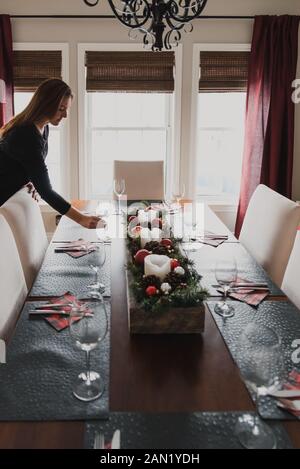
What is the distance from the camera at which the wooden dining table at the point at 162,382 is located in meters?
1.06

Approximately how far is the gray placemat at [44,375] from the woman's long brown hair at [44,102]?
1181mm

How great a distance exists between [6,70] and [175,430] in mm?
3919

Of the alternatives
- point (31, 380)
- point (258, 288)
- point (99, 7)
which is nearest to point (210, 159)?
point (99, 7)

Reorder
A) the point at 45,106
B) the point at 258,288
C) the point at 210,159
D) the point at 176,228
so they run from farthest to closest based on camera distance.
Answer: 1. the point at 210,159
2. the point at 176,228
3. the point at 45,106
4. the point at 258,288

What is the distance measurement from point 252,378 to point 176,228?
1.77 m

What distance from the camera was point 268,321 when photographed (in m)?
1.63

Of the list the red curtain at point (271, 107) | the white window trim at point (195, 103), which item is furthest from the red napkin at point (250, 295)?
A: the white window trim at point (195, 103)

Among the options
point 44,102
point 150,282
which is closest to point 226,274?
point 150,282

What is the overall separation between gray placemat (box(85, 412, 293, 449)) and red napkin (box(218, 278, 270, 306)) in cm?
70

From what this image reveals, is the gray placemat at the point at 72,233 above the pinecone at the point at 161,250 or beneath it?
beneath

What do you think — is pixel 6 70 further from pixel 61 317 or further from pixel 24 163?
pixel 61 317

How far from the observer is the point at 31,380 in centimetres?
126

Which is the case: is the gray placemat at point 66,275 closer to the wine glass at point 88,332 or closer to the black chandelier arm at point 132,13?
the wine glass at point 88,332

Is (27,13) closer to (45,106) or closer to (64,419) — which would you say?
(45,106)
